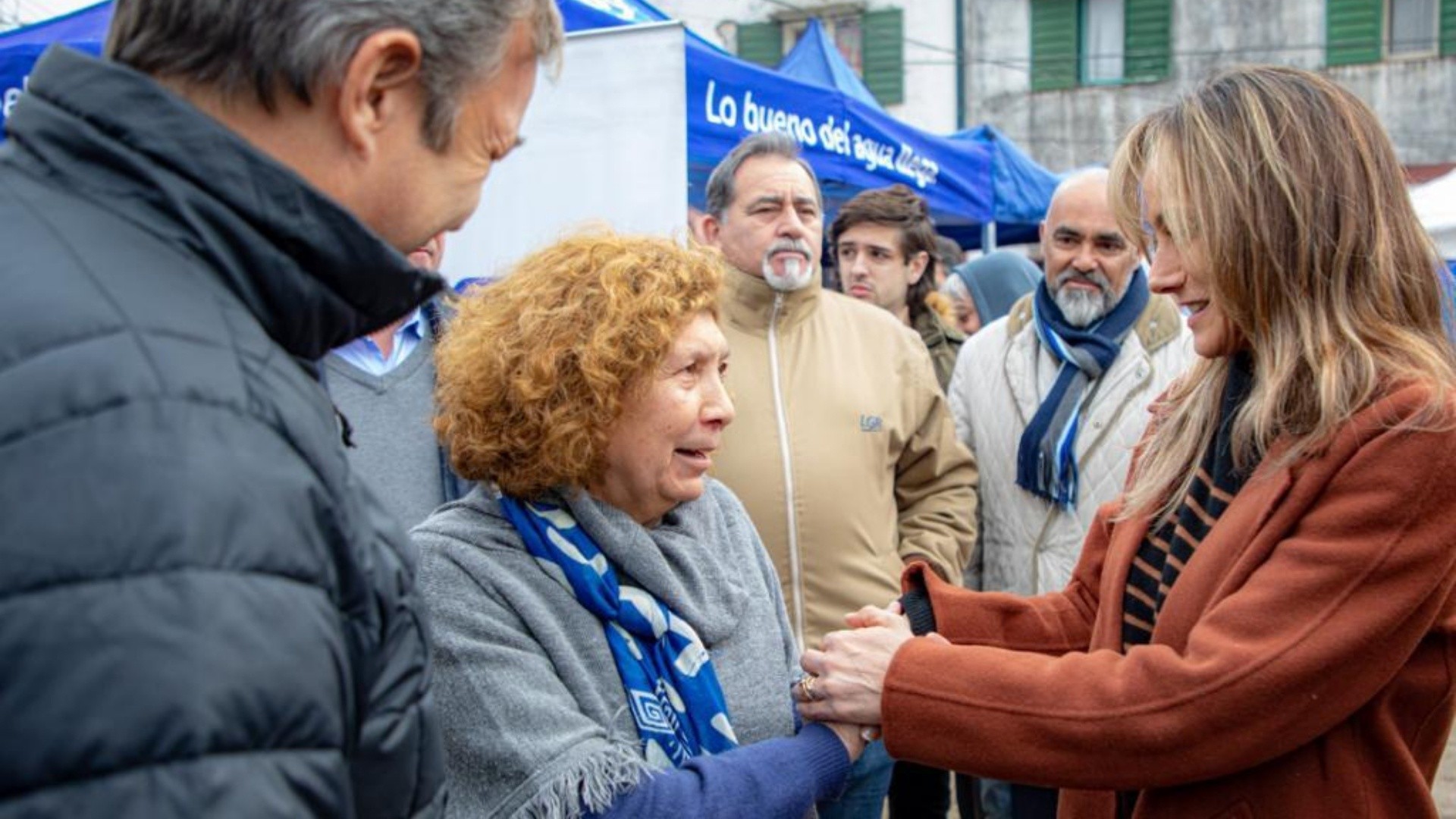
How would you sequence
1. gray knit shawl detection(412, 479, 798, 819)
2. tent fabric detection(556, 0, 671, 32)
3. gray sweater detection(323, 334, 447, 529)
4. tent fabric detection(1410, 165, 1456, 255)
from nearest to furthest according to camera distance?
gray knit shawl detection(412, 479, 798, 819) → gray sweater detection(323, 334, 447, 529) → tent fabric detection(556, 0, 671, 32) → tent fabric detection(1410, 165, 1456, 255)

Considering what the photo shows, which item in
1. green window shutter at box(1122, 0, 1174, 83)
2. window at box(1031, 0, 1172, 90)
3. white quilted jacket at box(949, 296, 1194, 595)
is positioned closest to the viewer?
white quilted jacket at box(949, 296, 1194, 595)

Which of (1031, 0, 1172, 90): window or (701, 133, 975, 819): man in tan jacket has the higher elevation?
(1031, 0, 1172, 90): window

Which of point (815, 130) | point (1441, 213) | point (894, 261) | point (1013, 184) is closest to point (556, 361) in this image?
point (894, 261)

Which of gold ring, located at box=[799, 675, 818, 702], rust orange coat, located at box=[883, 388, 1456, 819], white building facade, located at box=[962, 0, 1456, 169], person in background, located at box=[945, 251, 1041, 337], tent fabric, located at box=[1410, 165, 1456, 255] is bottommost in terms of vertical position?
gold ring, located at box=[799, 675, 818, 702]

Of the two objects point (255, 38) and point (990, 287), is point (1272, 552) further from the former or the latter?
point (990, 287)

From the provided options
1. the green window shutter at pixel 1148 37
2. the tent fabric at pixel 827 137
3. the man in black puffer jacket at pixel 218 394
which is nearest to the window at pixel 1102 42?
the green window shutter at pixel 1148 37

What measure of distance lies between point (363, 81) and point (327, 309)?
18 cm

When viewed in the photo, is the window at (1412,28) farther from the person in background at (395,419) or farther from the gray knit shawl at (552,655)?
the gray knit shawl at (552,655)

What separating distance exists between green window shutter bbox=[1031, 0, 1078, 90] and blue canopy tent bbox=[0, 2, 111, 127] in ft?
53.4

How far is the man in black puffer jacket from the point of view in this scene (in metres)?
0.74

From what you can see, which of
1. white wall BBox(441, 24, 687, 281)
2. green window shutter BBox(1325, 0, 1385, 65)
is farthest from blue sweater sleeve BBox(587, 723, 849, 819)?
green window shutter BBox(1325, 0, 1385, 65)

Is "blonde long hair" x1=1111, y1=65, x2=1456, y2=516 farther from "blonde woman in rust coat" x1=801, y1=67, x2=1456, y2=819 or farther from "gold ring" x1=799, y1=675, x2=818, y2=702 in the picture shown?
"gold ring" x1=799, y1=675, x2=818, y2=702

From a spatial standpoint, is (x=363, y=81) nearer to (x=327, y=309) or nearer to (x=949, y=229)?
(x=327, y=309)

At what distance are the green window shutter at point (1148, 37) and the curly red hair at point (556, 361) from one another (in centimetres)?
1829
